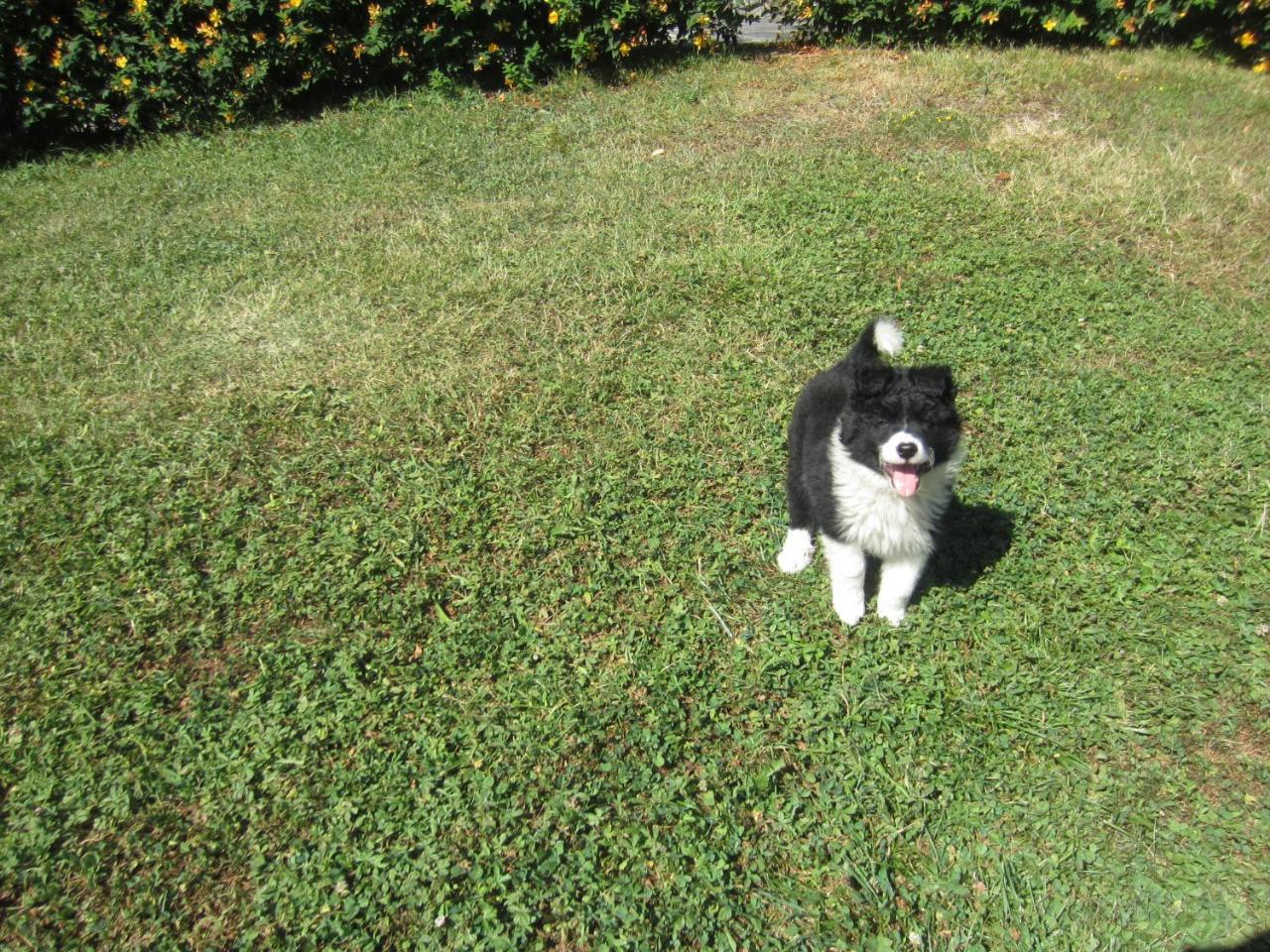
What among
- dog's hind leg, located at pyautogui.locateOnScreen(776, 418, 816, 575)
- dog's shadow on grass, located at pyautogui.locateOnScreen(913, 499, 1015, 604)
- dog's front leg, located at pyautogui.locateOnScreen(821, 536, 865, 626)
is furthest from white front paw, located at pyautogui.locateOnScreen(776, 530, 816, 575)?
dog's shadow on grass, located at pyautogui.locateOnScreen(913, 499, 1015, 604)

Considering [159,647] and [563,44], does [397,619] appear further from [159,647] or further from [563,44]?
[563,44]

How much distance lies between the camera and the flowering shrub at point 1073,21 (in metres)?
8.35

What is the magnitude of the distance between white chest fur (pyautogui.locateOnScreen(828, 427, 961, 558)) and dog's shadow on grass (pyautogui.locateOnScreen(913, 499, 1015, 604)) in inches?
20.9

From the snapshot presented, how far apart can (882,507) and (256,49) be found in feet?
25.6

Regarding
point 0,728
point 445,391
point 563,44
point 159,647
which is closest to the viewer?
point 0,728

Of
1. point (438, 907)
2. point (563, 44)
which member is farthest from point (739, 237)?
point (438, 907)

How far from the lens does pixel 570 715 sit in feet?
10.5

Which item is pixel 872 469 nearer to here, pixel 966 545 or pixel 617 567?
pixel 966 545

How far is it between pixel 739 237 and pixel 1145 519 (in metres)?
3.44

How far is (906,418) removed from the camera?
287cm

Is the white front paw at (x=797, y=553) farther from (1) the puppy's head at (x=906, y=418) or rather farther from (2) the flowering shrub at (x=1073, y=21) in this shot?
(2) the flowering shrub at (x=1073, y=21)

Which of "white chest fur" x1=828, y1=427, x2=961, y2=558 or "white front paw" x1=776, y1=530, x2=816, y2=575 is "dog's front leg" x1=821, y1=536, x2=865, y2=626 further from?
"white front paw" x1=776, y1=530, x2=816, y2=575

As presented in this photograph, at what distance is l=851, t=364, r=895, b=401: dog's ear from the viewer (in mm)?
2914

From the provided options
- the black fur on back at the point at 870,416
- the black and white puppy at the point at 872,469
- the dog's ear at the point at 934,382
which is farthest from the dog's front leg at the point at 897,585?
the dog's ear at the point at 934,382
